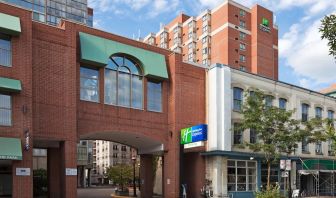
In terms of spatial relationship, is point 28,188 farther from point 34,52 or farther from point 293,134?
point 293,134

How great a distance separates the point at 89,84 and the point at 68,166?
603cm

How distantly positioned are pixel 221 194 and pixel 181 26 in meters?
73.3

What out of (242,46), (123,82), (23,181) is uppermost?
(242,46)

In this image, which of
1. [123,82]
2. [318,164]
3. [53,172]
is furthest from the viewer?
[318,164]

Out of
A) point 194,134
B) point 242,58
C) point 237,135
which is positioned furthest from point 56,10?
point 194,134

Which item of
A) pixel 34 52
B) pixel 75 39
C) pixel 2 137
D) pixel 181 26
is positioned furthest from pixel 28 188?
pixel 181 26

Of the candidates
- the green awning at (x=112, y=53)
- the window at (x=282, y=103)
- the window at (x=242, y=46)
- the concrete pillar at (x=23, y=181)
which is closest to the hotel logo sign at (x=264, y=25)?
the window at (x=242, y=46)

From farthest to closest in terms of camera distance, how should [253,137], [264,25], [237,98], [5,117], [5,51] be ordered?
[264,25]
[253,137]
[237,98]
[5,51]
[5,117]

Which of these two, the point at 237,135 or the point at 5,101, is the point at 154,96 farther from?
the point at 5,101

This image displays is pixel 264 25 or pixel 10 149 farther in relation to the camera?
pixel 264 25

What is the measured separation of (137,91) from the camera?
32188 millimetres

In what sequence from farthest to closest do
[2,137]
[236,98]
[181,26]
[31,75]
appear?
1. [181,26]
2. [236,98]
3. [31,75]
4. [2,137]

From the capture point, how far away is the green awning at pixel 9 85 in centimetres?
2362

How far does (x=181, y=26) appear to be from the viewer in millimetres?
102438
